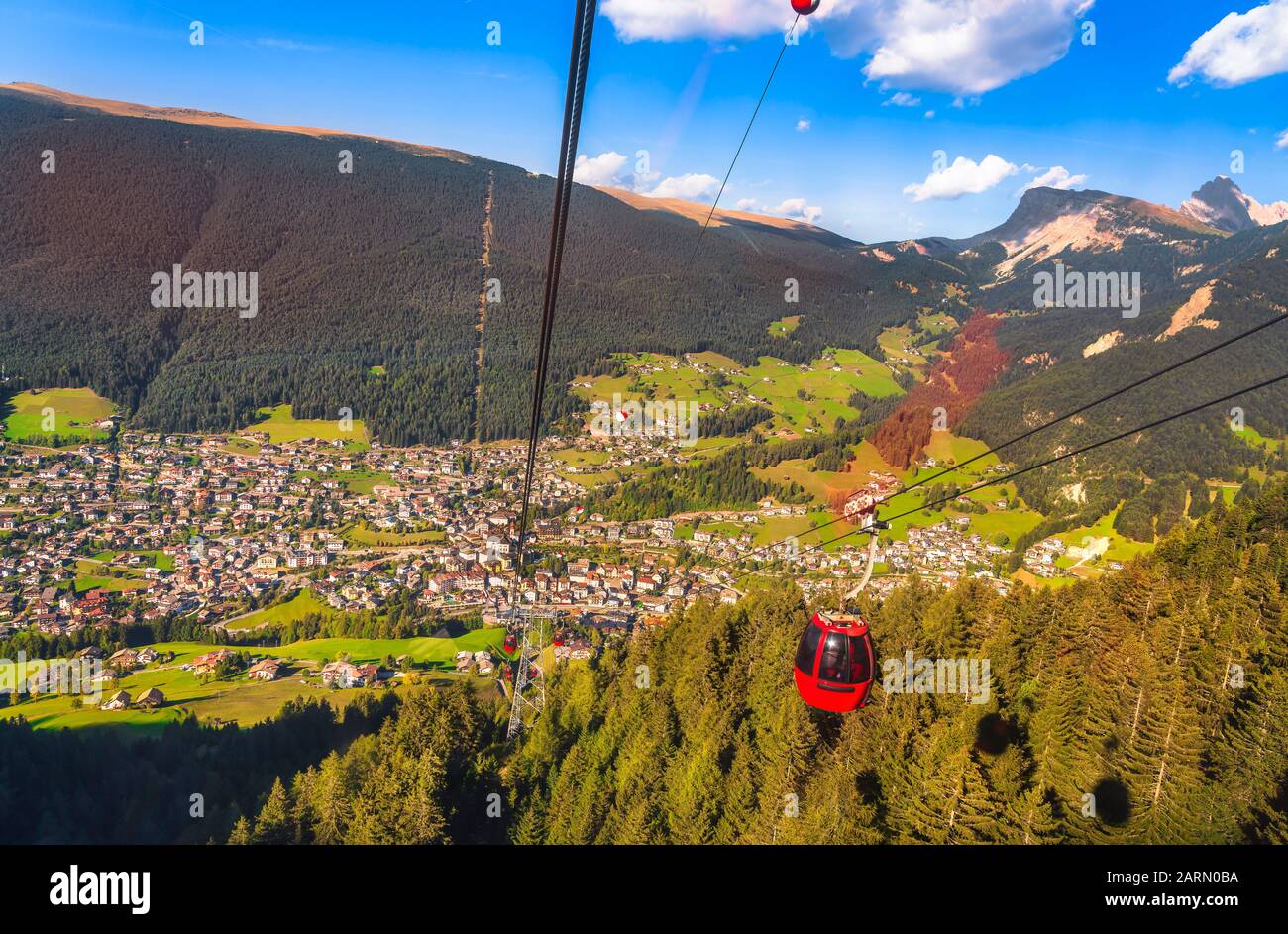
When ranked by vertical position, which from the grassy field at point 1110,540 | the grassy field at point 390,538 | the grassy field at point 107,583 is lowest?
the grassy field at point 107,583

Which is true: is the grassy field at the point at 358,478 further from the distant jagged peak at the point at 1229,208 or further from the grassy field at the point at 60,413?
the distant jagged peak at the point at 1229,208

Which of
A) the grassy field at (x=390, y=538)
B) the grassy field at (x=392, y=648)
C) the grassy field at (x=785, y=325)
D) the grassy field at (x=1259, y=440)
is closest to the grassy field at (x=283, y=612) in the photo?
the grassy field at (x=392, y=648)

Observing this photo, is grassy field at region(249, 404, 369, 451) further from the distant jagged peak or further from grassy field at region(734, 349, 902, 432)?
the distant jagged peak

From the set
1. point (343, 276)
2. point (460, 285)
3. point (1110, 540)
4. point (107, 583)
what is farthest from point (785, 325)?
point (107, 583)

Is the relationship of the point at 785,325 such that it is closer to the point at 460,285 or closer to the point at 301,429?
the point at 460,285

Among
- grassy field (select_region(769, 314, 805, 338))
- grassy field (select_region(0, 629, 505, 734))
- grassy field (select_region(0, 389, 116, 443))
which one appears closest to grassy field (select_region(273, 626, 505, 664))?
grassy field (select_region(0, 629, 505, 734))

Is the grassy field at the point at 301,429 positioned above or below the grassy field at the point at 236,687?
above
